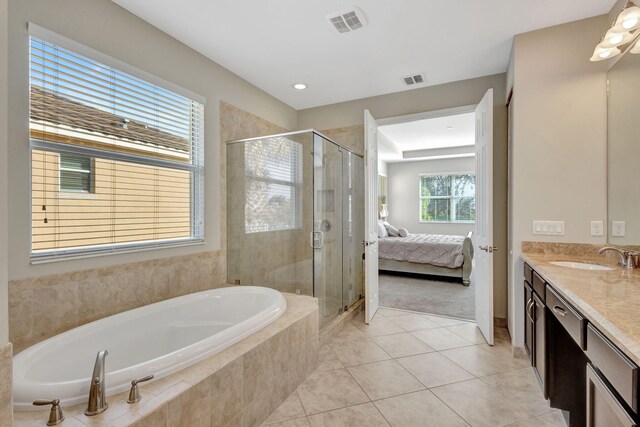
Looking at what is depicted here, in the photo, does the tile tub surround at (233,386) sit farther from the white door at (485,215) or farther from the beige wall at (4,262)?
the white door at (485,215)

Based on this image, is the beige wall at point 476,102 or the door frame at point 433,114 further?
the door frame at point 433,114

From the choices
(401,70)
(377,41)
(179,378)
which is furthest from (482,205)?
(179,378)

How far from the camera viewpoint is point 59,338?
1.60 metres

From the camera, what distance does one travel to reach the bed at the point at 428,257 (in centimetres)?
488

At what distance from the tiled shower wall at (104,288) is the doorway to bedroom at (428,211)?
7.48ft

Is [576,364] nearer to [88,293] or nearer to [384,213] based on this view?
[88,293]

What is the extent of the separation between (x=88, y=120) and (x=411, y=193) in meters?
7.72

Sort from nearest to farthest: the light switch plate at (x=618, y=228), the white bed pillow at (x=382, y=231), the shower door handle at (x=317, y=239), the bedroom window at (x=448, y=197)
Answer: the light switch plate at (x=618, y=228) < the shower door handle at (x=317, y=239) < the white bed pillow at (x=382, y=231) < the bedroom window at (x=448, y=197)

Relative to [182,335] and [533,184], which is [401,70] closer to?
[533,184]

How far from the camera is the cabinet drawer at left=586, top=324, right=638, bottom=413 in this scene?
31.9 inches

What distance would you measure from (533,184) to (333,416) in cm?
222

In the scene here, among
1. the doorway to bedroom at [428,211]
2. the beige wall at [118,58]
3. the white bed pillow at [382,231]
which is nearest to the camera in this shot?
the beige wall at [118,58]

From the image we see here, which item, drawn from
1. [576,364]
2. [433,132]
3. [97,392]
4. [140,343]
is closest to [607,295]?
[576,364]

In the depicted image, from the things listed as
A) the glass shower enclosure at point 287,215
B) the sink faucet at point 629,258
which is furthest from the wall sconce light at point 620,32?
the glass shower enclosure at point 287,215
